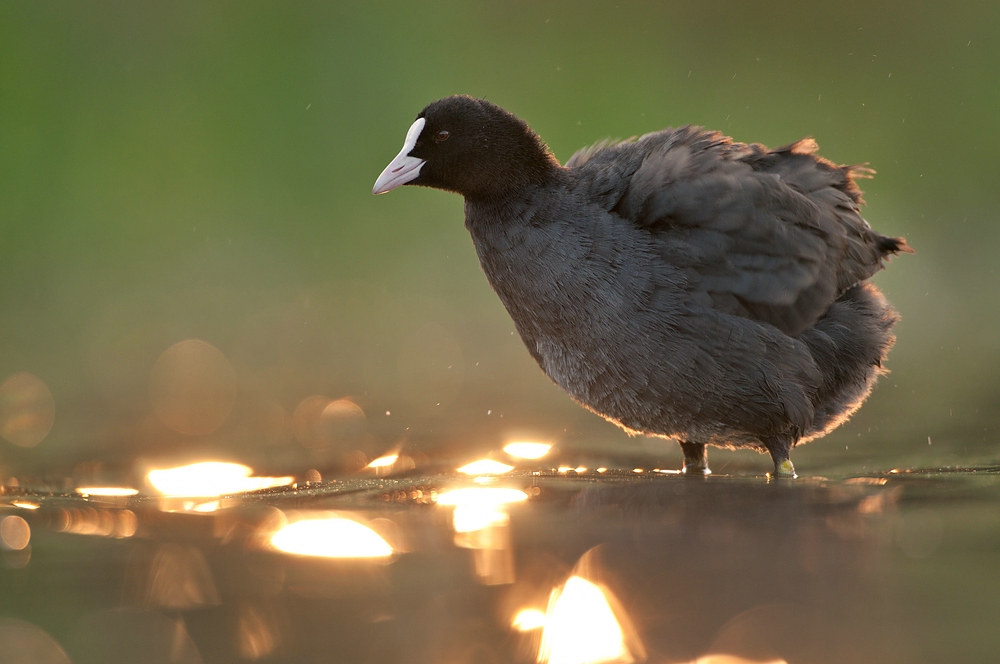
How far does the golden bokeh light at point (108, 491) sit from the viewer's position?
11.4ft

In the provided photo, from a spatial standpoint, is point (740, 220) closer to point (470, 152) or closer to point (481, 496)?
point (470, 152)

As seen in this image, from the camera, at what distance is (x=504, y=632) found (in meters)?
1.99

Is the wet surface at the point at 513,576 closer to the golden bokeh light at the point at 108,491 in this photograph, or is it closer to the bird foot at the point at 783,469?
the golden bokeh light at the point at 108,491

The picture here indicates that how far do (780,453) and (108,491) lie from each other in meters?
2.53

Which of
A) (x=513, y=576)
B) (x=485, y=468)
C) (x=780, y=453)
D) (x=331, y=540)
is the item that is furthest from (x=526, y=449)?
(x=513, y=576)

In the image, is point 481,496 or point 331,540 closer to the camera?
point 331,540

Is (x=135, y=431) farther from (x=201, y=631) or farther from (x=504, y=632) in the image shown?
(x=504, y=632)

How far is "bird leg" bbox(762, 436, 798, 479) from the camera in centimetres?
378

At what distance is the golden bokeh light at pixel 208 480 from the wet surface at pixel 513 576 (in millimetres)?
333

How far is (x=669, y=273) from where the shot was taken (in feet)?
11.7

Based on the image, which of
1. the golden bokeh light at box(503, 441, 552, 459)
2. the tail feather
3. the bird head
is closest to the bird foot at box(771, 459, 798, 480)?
the tail feather

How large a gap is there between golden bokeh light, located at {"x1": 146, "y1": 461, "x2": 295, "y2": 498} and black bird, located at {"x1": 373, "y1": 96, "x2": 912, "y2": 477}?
1196mm

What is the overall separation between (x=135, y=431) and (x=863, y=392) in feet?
10.6

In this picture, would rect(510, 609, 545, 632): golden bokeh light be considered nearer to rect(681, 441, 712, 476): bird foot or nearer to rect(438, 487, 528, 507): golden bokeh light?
rect(438, 487, 528, 507): golden bokeh light
